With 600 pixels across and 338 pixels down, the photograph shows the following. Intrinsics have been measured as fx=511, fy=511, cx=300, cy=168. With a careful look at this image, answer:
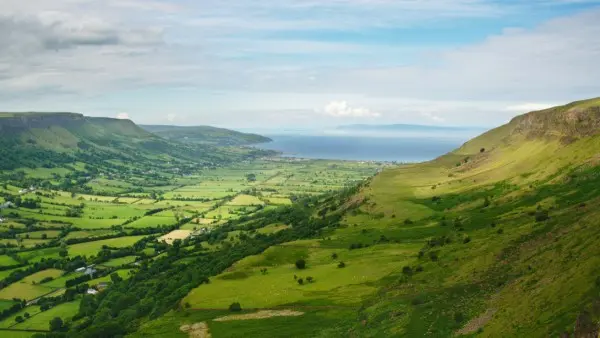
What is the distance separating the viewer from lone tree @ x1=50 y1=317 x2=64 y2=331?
427ft

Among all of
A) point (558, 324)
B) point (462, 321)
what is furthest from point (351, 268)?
point (558, 324)

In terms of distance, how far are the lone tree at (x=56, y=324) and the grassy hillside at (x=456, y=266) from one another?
43375 millimetres

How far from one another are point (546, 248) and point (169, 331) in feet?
204

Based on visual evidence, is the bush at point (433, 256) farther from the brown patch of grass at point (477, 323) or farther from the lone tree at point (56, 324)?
the lone tree at point (56, 324)

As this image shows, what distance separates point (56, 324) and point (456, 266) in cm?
10178

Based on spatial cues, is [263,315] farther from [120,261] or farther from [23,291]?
[120,261]

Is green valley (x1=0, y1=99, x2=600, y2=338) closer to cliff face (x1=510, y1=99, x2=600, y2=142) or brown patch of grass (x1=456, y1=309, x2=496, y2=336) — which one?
brown patch of grass (x1=456, y1=309, x2=496, y2=336)

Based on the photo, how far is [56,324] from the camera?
131m

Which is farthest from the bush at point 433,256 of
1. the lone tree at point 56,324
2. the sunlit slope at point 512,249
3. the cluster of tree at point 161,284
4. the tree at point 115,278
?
the tree at point 115,278

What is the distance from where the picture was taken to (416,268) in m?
93.6

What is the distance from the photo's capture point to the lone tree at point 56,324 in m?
130

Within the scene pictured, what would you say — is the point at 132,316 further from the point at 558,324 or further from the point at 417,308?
the point at 558,324

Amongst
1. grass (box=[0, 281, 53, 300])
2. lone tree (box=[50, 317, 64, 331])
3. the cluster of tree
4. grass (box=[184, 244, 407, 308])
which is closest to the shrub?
grass (box=[184, 244, 407, 308])

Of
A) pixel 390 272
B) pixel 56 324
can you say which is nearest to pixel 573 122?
pixel 390 272
